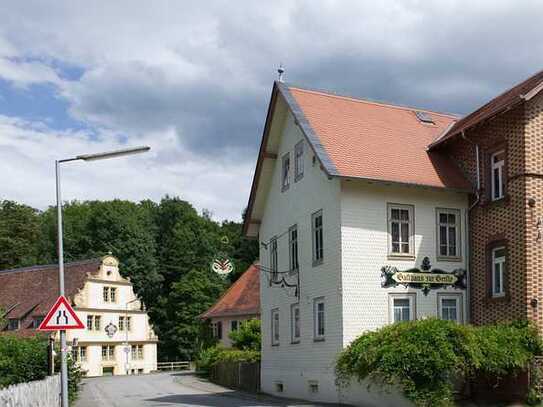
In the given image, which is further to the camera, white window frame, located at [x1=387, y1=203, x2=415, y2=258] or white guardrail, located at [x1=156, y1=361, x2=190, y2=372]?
white guardrail, located at [x1=156, y1=361, x2=190, y2=372]

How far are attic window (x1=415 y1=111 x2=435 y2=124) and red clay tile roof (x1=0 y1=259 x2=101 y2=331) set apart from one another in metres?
42.1

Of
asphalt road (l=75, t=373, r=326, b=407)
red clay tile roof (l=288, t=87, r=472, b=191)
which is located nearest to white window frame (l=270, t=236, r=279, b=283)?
asphalt road (l=75, t=373, r=326, b=407)

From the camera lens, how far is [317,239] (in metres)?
28.2

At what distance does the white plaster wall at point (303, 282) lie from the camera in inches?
1043

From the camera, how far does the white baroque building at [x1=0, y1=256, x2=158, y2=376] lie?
66.6m

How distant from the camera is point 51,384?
72.8ft

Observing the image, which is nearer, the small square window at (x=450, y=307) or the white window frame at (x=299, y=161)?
the small square window at (x=450, y=307)

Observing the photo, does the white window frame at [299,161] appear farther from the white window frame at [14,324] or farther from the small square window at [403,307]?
the white window frame at [14,324]

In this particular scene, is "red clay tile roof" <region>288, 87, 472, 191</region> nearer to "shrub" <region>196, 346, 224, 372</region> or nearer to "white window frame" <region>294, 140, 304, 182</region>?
"white window frame" <region>294, 140, 304, 182</region>

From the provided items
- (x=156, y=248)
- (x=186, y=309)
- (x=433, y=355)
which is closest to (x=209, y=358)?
(x=433, y=355)

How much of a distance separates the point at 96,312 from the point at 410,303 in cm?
4553

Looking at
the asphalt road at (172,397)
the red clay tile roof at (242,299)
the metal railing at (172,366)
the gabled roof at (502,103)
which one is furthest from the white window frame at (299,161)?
the metal railing at (172,366)

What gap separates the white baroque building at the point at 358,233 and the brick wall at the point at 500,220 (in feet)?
1.97

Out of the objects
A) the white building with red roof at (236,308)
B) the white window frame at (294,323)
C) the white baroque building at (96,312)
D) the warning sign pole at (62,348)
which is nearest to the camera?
the warning sign pole at (62,348)
